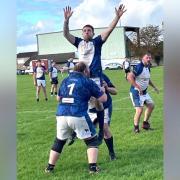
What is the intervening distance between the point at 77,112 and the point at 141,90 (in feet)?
1.20

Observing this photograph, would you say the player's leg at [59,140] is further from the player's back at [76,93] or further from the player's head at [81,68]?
the player's head at [81,68]

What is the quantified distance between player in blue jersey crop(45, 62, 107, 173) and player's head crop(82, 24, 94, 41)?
15 centimetres

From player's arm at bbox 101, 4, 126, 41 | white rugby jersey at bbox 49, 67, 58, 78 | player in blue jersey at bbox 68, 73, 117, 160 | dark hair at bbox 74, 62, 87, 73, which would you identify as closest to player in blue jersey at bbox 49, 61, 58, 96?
white rugby jersey at bbox 49, 67, 58, 78

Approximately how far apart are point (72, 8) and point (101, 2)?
0.52ft

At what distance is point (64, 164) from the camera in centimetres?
287

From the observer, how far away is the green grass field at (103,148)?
2.76 meters

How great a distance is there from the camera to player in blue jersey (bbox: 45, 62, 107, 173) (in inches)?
109

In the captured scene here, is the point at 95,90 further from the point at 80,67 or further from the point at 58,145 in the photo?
the point at 58,145

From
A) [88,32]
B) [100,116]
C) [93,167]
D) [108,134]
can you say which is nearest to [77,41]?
[88,32]

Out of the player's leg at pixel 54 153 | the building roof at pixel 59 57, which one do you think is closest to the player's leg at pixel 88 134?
the player's leg at pixel 54 153

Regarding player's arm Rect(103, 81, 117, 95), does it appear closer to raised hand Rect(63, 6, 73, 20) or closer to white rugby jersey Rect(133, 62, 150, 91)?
white rugby jersey Rect(133, 62, 150, 91)

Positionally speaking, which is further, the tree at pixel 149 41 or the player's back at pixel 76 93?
the player's back at pixel 76 93

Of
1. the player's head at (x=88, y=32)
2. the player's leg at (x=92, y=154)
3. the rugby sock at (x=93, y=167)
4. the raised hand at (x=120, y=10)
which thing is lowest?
the rugby sock at (x=93, y=167)

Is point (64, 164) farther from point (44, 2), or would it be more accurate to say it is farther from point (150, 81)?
point (44, 2)
